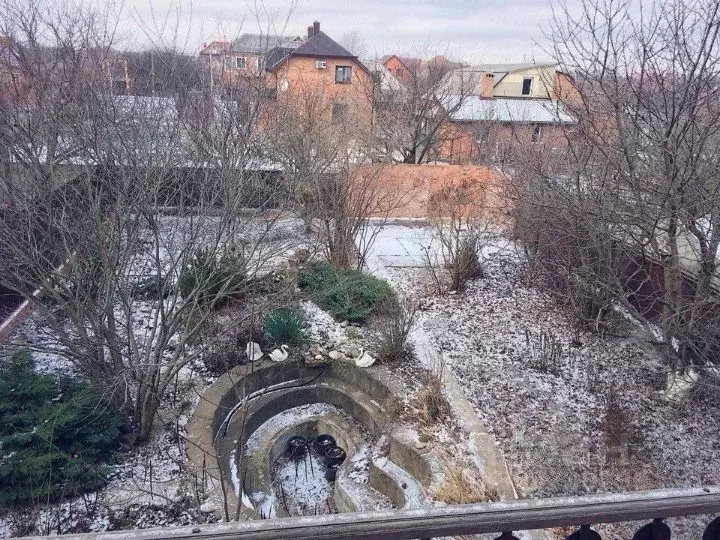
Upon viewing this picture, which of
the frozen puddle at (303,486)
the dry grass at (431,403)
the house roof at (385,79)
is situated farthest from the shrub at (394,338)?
the house roof at (385,79)

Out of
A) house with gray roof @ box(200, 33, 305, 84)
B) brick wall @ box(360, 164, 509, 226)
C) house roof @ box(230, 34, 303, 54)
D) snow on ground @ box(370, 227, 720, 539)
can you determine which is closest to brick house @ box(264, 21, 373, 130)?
brick wall @ box(360, 164, 509, 226)

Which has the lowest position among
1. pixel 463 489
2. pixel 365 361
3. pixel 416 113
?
pixel 463 489

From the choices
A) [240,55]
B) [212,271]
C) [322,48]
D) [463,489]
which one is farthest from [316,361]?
[322,48]

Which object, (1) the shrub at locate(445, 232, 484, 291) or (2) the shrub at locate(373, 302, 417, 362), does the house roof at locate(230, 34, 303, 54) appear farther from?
(1) the shrub at locate(445, 232, 484, 291)

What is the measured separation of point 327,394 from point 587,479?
9.41 feet

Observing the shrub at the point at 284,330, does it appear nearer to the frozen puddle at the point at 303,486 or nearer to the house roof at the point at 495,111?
the frozen puddle at the point at 303,486

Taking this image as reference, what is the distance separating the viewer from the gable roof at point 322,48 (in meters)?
24.2

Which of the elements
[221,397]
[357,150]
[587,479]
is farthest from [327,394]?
[357,150]

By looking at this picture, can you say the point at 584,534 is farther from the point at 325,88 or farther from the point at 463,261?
the point at 325,88

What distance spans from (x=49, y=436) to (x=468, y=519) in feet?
12.5

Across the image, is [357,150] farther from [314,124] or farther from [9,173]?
[9,173]

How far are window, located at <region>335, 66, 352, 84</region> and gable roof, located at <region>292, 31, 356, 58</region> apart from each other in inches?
25.5

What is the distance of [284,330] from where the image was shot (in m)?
6.12

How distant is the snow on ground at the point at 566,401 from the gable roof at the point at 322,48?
1948 centimetres
